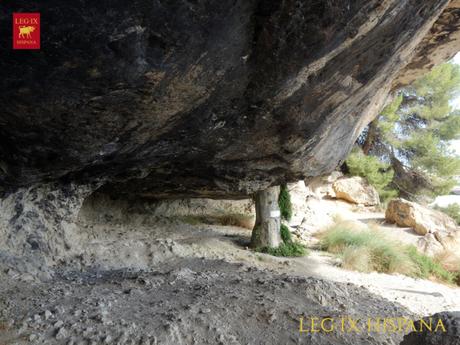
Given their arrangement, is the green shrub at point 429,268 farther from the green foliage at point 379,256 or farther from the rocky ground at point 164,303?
the rocky ground at point 164,303

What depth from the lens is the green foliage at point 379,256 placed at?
554 centimetres

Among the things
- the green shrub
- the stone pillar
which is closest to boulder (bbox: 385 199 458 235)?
the green shrub

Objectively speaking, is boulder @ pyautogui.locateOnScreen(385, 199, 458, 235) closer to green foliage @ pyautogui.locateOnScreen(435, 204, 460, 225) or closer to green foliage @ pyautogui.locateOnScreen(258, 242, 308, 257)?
green foliage @ pyautogui.locateOnScreen(435, 204, 460, 225)

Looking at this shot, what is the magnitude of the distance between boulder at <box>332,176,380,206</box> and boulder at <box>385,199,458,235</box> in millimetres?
1646

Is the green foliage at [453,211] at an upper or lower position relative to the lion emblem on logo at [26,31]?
lower

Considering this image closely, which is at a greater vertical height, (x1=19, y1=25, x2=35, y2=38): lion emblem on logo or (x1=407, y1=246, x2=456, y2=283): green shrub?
(x1=19, y1=25, x2=35, y2=38): lion emblem on logo

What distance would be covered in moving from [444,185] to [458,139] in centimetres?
173

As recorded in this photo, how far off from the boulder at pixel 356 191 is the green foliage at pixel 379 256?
12.7 feet

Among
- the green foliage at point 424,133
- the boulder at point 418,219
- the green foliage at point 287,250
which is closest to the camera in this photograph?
the green foliage at point 287,250

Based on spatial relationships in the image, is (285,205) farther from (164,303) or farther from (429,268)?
(164,303)

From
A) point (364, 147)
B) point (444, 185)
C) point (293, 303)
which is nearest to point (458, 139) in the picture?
point (444, 185)

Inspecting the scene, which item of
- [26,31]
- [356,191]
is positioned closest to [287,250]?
[26,31]

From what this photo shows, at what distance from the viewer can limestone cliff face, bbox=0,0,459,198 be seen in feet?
5.28

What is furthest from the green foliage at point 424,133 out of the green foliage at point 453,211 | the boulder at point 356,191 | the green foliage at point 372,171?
the boulder at point 356,191
